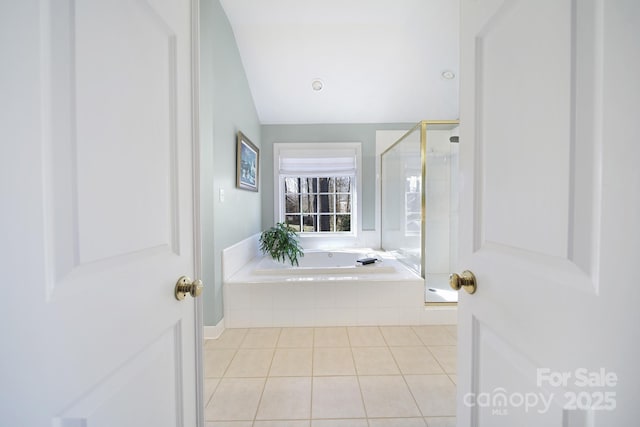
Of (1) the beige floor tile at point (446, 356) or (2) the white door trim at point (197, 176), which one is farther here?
(1) the beige floor tile at point (446, 356)

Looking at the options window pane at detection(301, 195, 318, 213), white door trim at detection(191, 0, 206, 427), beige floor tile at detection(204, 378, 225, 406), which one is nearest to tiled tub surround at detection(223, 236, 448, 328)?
beige floor tile at detection(204, 378, 225, 406)

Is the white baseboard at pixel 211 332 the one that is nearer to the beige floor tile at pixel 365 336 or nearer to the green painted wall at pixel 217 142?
the green painted wall at pixel 217 142

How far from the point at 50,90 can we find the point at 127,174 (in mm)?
195

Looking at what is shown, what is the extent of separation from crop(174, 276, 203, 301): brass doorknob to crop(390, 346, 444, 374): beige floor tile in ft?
→ 5.05

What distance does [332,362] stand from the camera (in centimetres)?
181

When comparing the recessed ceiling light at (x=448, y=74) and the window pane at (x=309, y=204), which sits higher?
the recessed ceiling light at (x=448, y=74)

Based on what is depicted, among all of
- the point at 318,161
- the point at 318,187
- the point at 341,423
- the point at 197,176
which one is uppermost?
the point at 318,161

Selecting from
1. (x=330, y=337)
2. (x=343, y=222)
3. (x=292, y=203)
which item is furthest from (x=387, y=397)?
(x=292, y=203)

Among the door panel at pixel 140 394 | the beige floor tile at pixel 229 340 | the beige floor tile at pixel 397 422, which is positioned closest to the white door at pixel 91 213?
the door panel at pixel 140 394

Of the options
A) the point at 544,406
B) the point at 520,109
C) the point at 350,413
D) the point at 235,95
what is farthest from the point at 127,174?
the point at 235,95

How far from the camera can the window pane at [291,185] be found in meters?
3.86

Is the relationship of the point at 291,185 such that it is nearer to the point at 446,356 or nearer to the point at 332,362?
the point at 332,362

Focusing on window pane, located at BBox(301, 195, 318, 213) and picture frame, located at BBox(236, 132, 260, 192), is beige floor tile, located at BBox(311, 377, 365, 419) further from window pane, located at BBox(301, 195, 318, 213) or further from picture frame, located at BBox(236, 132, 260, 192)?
window pane, located at BBox(301, 195, 318, 213)

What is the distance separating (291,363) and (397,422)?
76 cm
